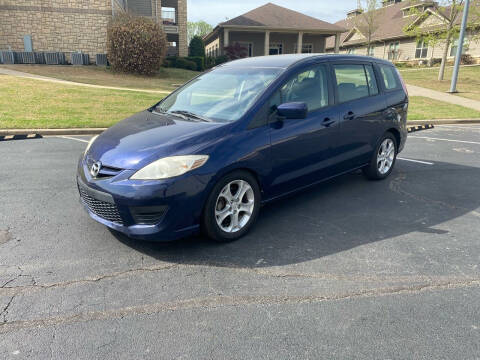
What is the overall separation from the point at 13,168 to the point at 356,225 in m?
5.31

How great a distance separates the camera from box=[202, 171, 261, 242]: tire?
3477 mm

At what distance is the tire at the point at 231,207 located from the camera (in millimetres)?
3477

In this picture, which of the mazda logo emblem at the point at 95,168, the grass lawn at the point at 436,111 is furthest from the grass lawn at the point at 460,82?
the mazda logo emblem at the point at 95,168

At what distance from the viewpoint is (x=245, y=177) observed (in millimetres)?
3678

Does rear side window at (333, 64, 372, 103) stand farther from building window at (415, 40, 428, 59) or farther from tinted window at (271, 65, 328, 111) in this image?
building window at (415, 40, 428, 59)

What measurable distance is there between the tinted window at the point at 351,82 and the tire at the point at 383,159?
854mm

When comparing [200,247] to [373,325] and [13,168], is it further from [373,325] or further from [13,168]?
[13,168]

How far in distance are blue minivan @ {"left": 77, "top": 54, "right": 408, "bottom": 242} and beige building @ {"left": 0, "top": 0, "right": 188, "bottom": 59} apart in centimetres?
2147

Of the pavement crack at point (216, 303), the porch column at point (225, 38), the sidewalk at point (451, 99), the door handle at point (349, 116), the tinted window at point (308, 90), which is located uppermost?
the porch column at point (225, 38)

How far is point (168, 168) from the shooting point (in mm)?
3240

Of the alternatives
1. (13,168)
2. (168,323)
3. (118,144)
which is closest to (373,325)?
(168,323)

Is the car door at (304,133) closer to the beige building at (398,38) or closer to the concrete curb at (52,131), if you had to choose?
the concrete curb at (52,131)

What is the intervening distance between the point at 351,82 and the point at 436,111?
10507mm

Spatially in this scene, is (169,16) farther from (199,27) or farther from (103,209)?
(199,27)
